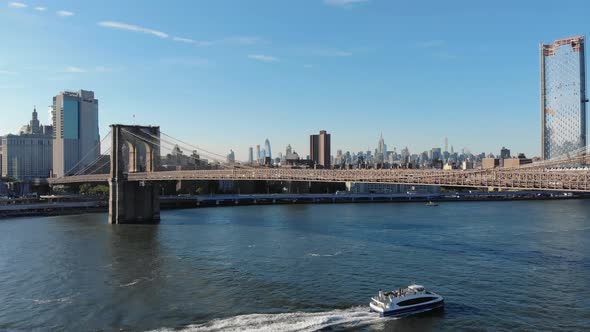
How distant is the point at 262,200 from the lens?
7656cm

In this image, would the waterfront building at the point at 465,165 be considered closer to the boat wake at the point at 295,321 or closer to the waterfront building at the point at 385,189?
the waterfront building at the point at 385,189

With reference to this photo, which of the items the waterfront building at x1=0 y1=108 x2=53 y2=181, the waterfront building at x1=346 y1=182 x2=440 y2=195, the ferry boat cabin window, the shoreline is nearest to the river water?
the ferry boat cabin window

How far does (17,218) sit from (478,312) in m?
46.5

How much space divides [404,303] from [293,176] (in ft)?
67.7

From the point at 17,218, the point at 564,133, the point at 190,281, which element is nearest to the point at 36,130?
the point at 17,218

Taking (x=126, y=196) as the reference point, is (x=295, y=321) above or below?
below

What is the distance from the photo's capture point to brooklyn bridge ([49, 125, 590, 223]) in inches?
837

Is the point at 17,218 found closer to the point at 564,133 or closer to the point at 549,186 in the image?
the point at 549,186

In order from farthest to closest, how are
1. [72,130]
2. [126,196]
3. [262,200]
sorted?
[72,130]
[262,200]
[126,196]

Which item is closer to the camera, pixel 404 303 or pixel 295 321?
pixel 295 321

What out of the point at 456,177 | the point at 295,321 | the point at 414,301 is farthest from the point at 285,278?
the point at 456,177

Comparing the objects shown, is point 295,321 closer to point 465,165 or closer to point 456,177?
point 456,177

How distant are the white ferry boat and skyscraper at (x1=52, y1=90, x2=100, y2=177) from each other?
4875 inches

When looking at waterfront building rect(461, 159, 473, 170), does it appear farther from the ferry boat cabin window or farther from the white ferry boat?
the ferry boat cabin window
